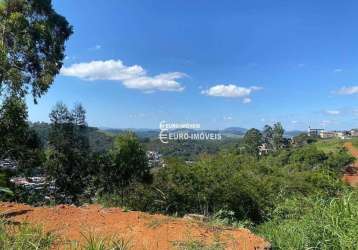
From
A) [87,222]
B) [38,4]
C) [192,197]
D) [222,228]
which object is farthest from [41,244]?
[38,4]

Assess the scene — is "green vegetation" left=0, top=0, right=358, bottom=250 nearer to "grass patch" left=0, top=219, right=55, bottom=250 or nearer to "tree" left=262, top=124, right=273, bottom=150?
"grass patch" left=0, top=219, right=55, bottom=250

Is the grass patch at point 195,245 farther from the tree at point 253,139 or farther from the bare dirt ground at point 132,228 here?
Result: the tree at point 253,139

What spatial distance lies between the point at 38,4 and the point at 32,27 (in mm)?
976

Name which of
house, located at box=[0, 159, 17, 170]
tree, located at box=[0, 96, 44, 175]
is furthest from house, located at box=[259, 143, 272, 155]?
house, located at box=[0, 159, 17, 170]

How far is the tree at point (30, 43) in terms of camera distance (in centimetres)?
1475

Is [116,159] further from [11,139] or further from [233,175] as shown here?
[233,175]

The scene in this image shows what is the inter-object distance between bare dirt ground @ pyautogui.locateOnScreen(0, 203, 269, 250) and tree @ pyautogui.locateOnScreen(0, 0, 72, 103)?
31.0 feet

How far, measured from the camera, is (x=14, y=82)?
48.6 feet

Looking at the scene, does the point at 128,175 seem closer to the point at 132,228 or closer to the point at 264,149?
the point at 132,228

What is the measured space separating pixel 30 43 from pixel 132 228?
1169 centimetres

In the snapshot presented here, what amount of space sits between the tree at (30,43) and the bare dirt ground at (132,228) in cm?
946

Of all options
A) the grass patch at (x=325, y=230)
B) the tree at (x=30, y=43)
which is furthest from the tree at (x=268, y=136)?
the grass patch at (x=325, y=230)

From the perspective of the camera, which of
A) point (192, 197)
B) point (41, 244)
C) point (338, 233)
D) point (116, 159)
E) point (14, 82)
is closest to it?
point (41, 244)

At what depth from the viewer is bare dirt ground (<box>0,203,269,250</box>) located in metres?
4.76
